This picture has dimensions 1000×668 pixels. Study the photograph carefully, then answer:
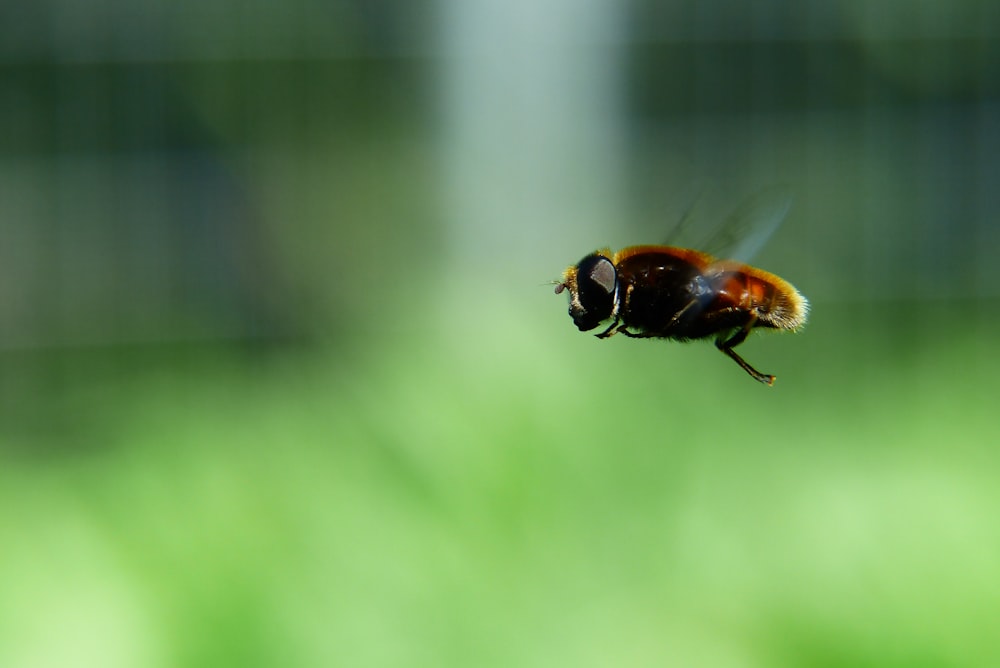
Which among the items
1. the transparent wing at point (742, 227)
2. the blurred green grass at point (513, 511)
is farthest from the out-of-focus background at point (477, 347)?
the transparent wing at point (742, 227)

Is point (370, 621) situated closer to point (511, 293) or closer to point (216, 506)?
point (216, 506)

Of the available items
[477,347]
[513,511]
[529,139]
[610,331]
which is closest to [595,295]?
[610,331]

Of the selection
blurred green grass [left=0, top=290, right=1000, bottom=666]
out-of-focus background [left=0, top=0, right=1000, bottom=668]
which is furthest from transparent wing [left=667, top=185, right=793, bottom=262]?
blurred green grass [left=0, top=290, right=1000, bottom=666]

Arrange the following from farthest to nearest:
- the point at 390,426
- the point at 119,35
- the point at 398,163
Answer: the point at 119,35 < the point at 398,163 < the point at 390,426

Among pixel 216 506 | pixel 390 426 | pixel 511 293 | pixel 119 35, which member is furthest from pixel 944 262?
pixel 119 35

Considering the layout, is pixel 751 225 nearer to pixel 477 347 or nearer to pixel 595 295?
pixel 595 295

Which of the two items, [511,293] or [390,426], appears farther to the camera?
[511,293]

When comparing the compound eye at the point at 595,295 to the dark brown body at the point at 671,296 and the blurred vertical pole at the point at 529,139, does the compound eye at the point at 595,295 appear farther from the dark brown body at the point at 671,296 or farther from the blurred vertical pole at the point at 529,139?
the blurred vertical pole at the point at 529,139

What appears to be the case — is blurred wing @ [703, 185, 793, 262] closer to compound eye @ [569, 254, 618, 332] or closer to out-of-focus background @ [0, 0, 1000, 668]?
compound eye @ [569, 254, 618, 332]
